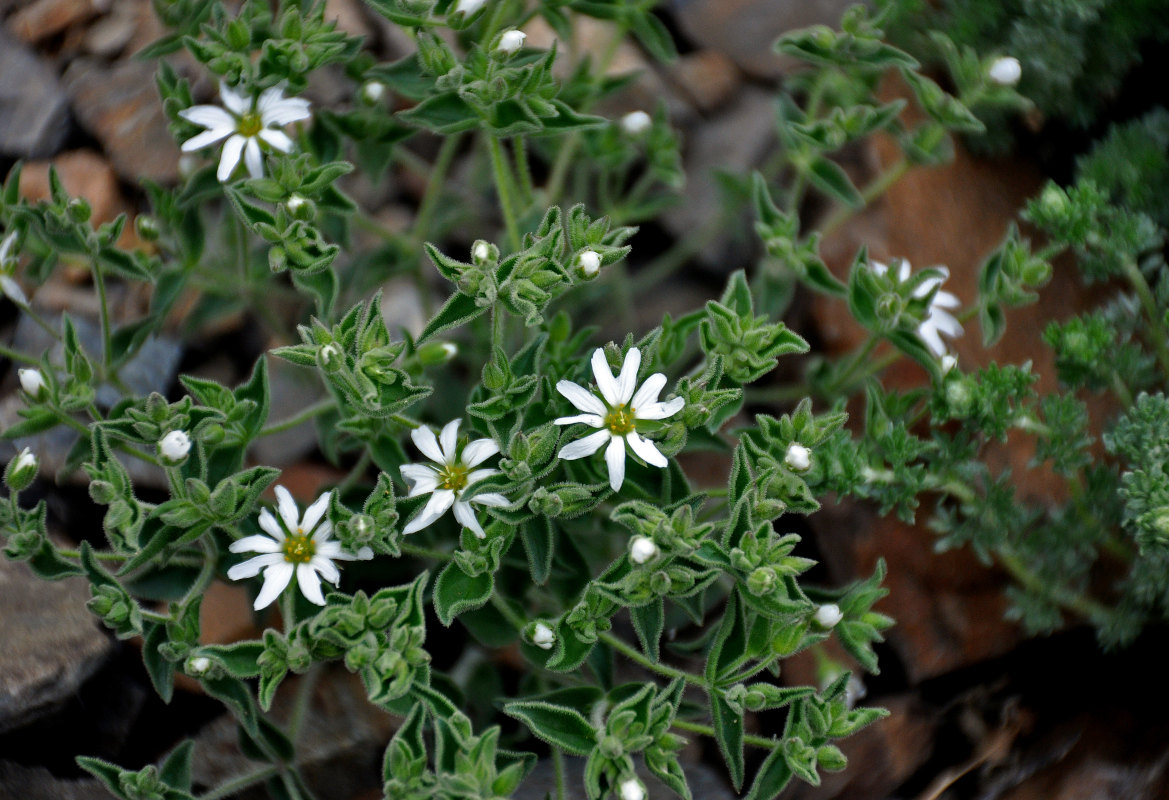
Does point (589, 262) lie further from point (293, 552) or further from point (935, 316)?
point (935, 316)

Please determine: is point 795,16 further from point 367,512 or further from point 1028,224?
point 367,512

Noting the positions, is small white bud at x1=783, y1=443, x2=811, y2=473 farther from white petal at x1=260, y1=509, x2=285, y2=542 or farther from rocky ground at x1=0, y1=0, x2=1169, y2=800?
white petal at x1=260, y1=509, x2=285, y2=542

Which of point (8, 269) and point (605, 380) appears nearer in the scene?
point (605, 380)

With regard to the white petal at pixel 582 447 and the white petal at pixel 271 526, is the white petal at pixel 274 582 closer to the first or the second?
the white petal at pixel 271 526

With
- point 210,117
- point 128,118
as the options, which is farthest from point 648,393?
point 128,118

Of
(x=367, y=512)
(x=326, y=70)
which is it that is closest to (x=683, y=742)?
(x=367, y=512)

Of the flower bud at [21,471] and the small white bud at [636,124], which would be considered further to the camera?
the small white bud at [636,124]

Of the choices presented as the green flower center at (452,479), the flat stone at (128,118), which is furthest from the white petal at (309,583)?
the flat stone at (128,118)
